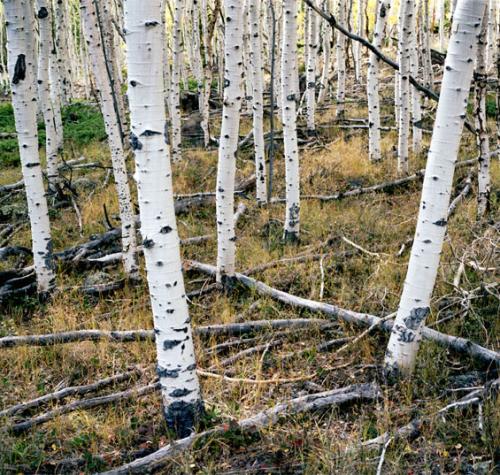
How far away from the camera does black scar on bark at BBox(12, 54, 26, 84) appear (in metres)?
5.22

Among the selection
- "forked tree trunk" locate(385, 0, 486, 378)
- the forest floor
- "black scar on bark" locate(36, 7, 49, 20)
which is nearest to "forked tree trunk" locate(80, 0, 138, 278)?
the forest floor

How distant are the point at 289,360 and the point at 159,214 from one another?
2046mm

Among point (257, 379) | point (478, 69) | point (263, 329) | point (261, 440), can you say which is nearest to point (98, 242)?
point (263, 329)

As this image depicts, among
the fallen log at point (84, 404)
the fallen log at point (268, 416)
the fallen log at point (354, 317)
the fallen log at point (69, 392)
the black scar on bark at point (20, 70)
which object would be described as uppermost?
the black scar on bark at point (20, 70)

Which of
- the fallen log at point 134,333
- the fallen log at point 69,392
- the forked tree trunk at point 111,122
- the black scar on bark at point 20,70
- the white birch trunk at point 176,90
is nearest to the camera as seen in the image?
Result: the fallen log at point 69,392

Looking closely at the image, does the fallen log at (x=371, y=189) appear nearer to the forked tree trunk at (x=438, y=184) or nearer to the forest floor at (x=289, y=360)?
the forest floor at (x=289, y=360)

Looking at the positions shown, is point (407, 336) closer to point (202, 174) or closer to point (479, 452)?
point (479, 452)

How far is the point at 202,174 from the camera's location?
10914 mm

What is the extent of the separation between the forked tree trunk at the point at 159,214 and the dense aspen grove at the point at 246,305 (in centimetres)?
1

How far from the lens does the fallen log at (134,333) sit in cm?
481

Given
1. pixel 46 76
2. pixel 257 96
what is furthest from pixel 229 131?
pixel 46 76

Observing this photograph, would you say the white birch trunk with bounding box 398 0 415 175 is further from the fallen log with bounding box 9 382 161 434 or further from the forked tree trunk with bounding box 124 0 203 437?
the fallen log with bounding box 9 382 161 434

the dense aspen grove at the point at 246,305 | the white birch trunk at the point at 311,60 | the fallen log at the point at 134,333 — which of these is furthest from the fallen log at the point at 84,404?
the white birch trunk at the point at 311,60

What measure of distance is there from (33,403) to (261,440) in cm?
190
